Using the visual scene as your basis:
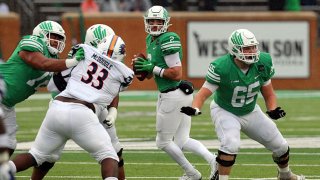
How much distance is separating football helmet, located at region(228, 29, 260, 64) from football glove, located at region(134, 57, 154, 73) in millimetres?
925

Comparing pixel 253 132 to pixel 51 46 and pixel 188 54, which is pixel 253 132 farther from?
pixel 188 54

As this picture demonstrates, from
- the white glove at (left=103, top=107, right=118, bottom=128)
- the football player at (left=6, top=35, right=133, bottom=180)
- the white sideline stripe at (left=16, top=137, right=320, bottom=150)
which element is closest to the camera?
the football player at (left=6, top=35, right=133, bottom=180)

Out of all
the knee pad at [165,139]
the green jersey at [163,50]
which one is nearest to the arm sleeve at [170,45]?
the green jersey at [163,50]

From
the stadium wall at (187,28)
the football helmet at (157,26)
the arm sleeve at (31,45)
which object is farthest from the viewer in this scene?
the stadium wall at (187,28)

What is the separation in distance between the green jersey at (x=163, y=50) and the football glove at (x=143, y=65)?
12cm

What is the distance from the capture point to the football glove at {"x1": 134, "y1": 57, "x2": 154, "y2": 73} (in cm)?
1091

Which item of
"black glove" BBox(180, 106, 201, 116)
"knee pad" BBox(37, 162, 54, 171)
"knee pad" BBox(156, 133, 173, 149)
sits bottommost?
"knee pad" BBox(156, 133, 173, 149)

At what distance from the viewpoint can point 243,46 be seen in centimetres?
1027

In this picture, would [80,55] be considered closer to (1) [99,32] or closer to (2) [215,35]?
(1) [99,32]

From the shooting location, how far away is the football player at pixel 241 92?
10.2 m

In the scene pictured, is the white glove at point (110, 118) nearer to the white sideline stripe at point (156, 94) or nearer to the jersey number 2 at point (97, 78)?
the jersey number 2 at point (97, 78)

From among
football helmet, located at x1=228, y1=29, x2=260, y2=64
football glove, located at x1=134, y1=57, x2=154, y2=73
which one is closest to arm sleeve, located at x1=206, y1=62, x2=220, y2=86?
football helmet, located at x1=228, y1=29, x2=260, y2=64

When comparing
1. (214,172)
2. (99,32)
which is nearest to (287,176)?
(214,172)

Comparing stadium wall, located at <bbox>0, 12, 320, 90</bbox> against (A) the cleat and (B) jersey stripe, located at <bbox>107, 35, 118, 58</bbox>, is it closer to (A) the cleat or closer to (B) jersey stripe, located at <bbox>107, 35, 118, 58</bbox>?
(A) the cleat
